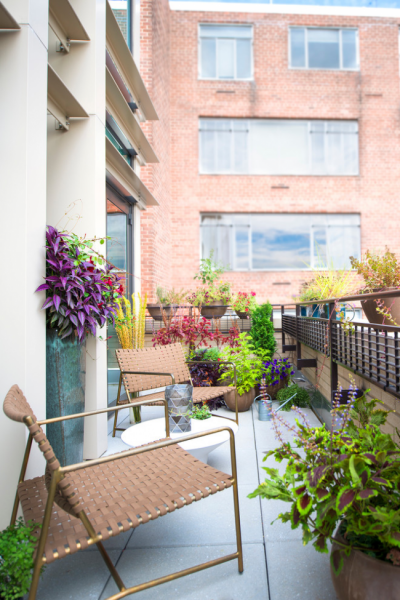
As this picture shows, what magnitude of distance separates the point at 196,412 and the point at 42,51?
2390mm

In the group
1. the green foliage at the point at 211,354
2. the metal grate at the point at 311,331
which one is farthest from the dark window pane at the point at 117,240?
the metal grate at the point at 311,331

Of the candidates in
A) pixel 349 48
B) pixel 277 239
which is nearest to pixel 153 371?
pixel 277 239

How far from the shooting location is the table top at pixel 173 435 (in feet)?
7.13

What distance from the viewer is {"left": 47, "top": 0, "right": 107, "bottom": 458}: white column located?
2.79 meters

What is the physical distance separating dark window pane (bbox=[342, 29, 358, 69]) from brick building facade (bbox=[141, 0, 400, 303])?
10 centimetres

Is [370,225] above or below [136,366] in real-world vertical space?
above

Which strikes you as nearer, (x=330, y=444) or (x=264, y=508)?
(x=330, y=444)

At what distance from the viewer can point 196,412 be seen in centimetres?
268

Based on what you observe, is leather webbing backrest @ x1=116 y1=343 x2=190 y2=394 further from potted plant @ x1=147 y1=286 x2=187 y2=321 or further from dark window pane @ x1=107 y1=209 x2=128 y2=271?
potted plant @ x1=147 y1=286 x2=187 y2=321

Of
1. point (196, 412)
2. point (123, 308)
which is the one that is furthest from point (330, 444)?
point (123, 308)

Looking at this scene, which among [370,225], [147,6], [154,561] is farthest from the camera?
[370,225]

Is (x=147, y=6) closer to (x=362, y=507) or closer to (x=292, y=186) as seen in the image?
(x=292, y=186)

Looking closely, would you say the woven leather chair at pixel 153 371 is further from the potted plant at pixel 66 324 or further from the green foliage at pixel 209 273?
the green foliage at pixel 209 273

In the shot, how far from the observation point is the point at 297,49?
1001cm
